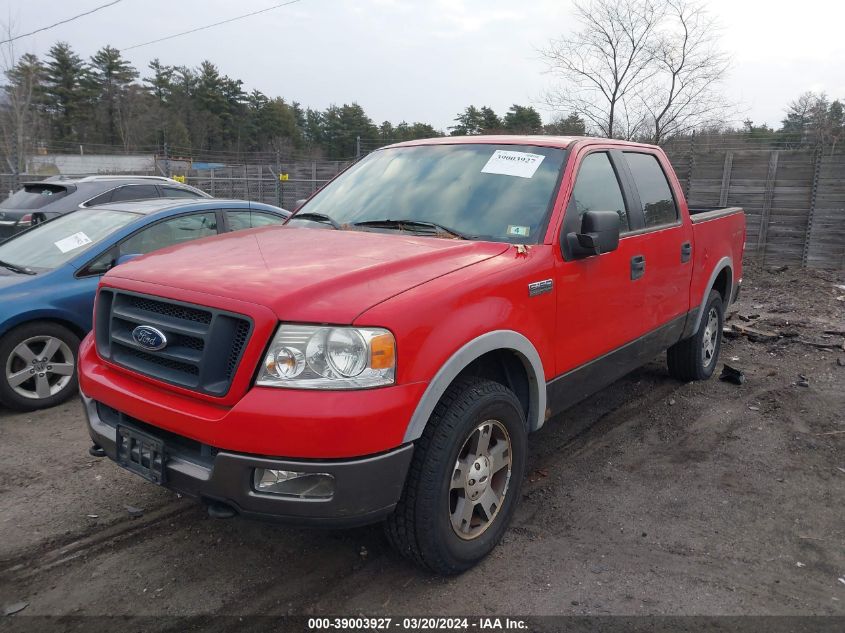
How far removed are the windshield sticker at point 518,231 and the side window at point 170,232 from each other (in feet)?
9.85

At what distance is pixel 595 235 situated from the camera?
11.1 ft

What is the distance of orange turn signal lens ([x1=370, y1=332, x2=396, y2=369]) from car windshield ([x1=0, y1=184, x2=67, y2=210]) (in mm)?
9209

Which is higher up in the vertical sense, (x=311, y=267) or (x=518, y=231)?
(x=518, y=231)

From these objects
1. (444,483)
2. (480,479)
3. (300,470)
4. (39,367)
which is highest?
(300,470)

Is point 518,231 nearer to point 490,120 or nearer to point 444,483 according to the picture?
point 444,483

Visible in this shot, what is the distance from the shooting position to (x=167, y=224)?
580cm

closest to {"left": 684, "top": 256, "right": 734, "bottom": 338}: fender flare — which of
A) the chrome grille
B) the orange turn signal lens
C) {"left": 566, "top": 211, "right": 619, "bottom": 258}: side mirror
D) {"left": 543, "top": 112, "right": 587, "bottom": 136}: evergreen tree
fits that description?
{"left": 566, "top": 211, "right": 619, "bottom": 258}: side mirror

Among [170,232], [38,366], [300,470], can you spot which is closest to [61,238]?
[170,232]

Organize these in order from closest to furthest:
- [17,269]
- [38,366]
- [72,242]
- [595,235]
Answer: [595,235]
[38,366]
[17,269]
[72,242]

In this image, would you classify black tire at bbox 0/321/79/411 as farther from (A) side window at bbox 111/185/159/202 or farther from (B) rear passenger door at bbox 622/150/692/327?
(A) side window at bbox 111/185/159/202

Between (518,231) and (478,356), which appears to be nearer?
(478,356)

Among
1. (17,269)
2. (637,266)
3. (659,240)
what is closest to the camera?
(637,266)

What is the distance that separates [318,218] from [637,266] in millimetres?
2017

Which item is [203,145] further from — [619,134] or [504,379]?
[504,379]
